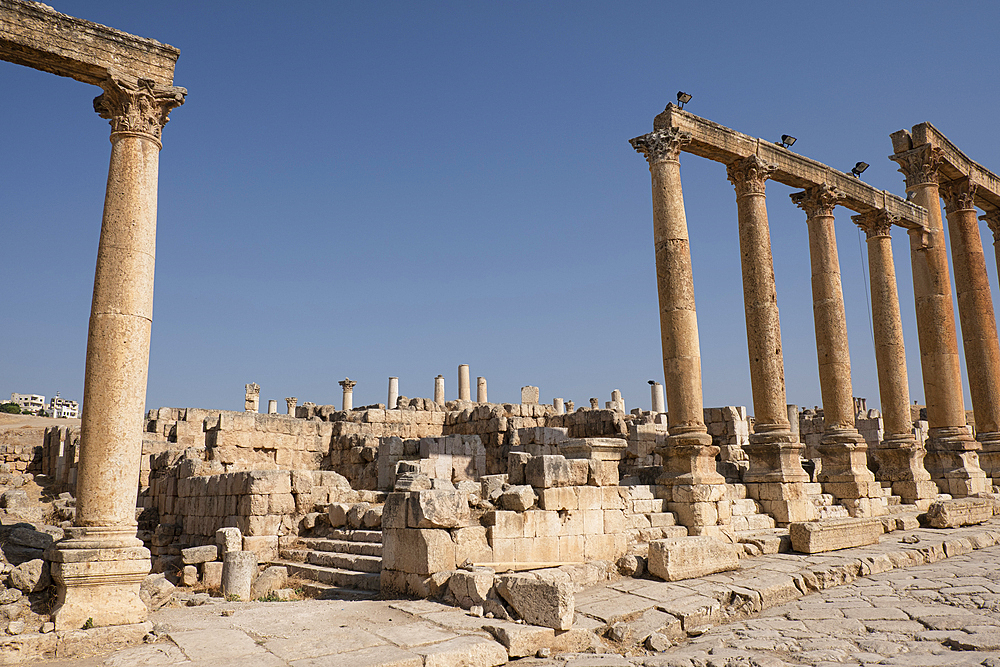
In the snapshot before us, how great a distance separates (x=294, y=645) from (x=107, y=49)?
6911 mm

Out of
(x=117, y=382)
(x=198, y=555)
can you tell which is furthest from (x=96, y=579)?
(x=198, y=555)

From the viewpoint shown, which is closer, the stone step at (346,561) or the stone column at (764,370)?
the stone step at (346,561)

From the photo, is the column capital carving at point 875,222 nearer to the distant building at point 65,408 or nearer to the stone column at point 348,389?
the stone column at point 348,389

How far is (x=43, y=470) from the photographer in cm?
2288

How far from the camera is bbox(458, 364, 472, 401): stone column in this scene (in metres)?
36.0

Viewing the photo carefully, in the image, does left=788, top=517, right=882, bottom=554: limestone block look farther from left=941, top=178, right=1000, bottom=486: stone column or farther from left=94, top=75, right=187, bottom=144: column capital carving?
left=94, top=75, right=187, bottom=144: column capital carving

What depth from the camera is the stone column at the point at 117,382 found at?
23.5ft

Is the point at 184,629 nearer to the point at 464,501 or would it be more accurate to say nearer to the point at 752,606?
the point at 464,501

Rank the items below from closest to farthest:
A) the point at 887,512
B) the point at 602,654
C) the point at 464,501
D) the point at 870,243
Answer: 1. the point at 602,654
2. the point at 464,501
3. the point at 887,512
4. the point at 870,243

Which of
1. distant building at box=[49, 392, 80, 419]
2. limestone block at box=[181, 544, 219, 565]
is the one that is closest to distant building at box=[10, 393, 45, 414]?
distant building at box=[49, 392, 80, 419]

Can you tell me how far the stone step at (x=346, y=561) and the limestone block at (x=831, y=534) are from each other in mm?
6887

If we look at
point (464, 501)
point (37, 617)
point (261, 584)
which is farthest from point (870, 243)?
point (37, 617)

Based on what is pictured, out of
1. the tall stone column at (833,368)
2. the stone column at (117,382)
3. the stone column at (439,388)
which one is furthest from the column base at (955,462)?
the stone column at (439,388)

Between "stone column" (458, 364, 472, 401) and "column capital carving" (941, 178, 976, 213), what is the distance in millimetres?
21534
